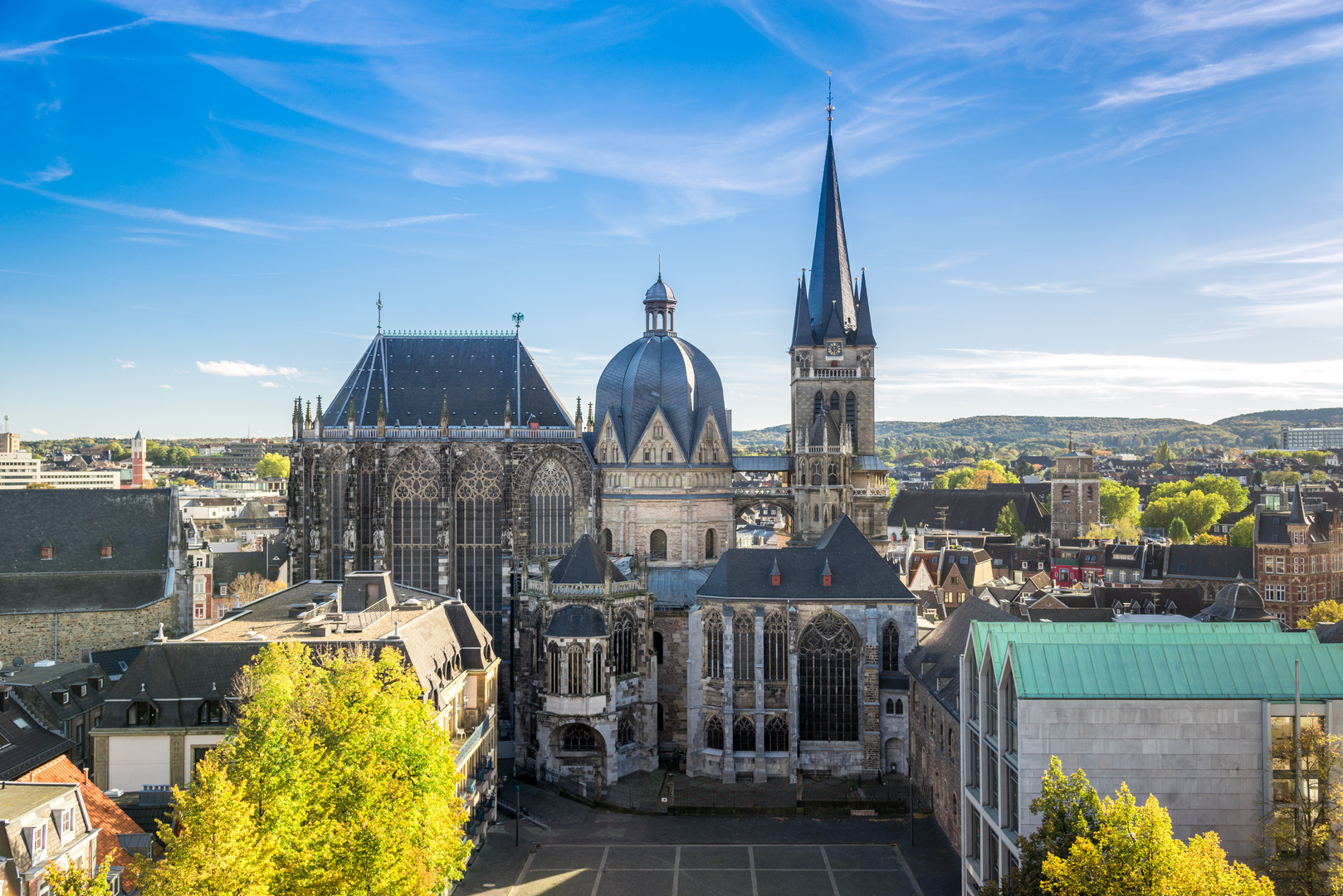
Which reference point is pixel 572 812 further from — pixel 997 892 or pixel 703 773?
pixel 997 892

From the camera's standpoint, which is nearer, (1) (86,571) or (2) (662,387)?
(1) (86,571)

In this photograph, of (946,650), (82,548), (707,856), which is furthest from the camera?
(82,548)

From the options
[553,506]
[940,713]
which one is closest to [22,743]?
[553,506]

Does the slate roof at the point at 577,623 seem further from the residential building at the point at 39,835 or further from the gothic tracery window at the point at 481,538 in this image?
the residential building at the point at 39,835

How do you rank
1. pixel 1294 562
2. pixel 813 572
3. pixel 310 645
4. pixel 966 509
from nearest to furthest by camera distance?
pixel 310 645, pixel 813 572, pixel 1294 562, pixel 966 509

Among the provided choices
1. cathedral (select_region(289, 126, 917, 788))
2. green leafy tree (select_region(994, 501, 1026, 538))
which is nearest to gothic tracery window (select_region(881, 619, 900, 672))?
cathedral (select_region(289, 126, 917, 788))

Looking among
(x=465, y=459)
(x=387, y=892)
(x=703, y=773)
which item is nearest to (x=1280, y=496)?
(x=703, y=773)

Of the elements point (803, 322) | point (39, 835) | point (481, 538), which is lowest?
point (39, 835)

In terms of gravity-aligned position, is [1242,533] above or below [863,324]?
below

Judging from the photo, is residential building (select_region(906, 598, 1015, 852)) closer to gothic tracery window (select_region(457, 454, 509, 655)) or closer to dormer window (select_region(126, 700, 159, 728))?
gothic tracery window (select_region(457, 454, 509, 655))

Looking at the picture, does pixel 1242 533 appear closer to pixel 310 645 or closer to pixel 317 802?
pixel 310 645
